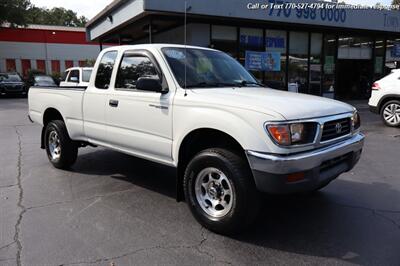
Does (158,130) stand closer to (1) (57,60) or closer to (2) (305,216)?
(2) (305,216)

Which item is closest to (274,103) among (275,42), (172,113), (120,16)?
(172,113)

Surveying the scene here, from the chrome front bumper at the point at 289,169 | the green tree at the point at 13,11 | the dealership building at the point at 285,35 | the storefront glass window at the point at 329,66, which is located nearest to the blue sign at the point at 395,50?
the dealership building at the point at 285,35


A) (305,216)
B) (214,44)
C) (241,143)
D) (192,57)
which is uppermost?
(214,44)

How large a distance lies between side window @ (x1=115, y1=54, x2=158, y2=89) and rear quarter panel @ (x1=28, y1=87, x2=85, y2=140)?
91 cm

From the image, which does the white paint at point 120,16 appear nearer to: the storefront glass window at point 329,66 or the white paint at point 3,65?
the storefront glass window at point 329,66

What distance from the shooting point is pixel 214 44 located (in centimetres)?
1625

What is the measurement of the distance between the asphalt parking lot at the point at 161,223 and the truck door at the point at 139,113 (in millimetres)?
721

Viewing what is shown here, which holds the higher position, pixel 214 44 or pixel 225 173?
pixel 214 44

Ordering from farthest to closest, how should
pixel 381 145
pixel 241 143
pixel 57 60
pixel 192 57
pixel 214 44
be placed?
pixel 57 60, pixel 214 44, pixel 381 145, pixel 192 57, pixel 241 143

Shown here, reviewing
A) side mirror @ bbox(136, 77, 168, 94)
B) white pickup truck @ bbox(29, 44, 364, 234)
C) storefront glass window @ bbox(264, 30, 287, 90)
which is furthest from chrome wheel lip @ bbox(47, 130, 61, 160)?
storefront glass window @ bbox(264, 30, 287, 90)

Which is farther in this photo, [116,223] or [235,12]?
[235,12]

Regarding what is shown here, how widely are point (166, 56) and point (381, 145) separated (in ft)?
19.6

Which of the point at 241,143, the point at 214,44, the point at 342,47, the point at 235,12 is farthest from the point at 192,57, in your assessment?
the point at 342,47

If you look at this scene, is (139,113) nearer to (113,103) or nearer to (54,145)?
(113,103)
